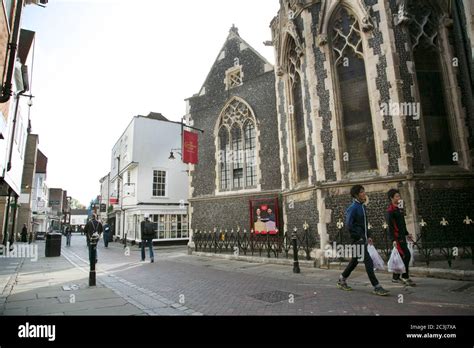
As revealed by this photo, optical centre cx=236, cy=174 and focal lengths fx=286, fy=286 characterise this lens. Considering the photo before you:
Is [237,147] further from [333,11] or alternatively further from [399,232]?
[399,232]

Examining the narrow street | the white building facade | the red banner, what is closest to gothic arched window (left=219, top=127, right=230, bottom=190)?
the red banner

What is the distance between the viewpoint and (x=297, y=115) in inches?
485

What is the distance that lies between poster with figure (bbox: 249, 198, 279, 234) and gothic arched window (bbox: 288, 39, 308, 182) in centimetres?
276

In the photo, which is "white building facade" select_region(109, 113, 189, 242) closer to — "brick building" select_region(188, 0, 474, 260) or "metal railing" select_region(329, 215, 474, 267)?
"brick building" select_region(188, 0, 474, 260)

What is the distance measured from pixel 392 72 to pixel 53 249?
17325 millimetres

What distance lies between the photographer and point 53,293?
6.22 meters

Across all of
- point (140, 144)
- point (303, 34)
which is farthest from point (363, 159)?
point (140, 144)

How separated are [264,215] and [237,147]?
4494 millimetres

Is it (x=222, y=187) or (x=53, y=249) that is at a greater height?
(x=222, y=187)

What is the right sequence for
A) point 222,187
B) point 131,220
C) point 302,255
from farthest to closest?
point 131,220, point 222,187, point 302,255

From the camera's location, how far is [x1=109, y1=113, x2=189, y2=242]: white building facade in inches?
989

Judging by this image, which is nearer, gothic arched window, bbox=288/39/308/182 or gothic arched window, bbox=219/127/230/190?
gothic arched window, bbox=288/39/308/182

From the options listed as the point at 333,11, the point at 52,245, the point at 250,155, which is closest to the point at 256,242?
the point at 250,155
